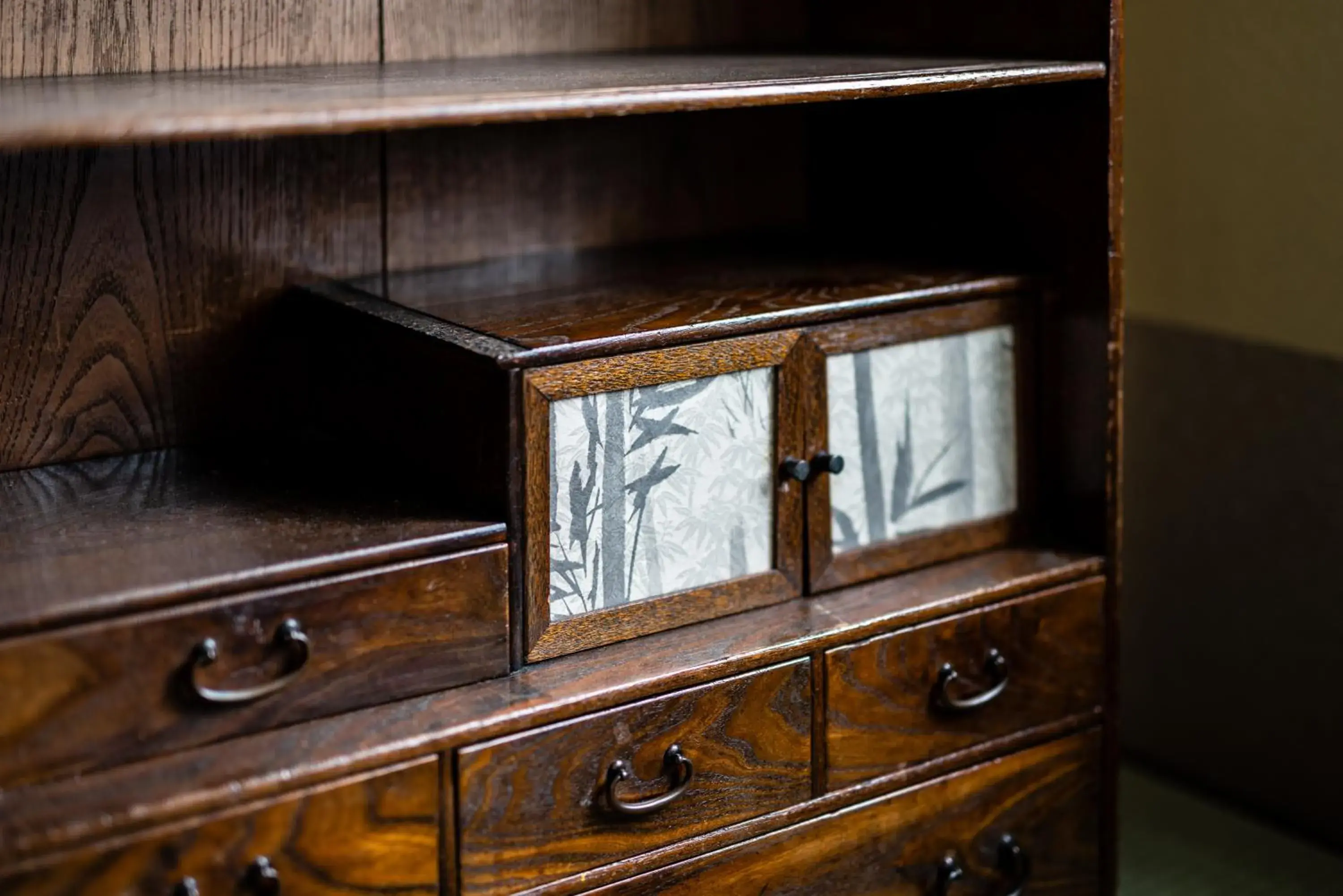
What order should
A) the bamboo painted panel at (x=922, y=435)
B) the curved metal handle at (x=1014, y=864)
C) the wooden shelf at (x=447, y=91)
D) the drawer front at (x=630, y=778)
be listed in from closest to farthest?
the wooden shelf at (x=447, y=91), the drawer front at (x=630, y=778), the bamboo painted panel at (x=922, y=435), the curved metal handle at (x=1014, y=864)

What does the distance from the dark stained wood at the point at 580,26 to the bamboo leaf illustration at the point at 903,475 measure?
0.54 m

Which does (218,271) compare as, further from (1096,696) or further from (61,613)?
(1096,696)

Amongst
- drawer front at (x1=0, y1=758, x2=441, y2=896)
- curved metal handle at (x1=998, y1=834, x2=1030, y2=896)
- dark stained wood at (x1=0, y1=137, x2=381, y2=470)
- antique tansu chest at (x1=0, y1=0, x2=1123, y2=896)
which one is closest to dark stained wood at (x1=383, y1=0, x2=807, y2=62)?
antique tansu chest at (x1=0, y1=0, x2=1123, y2=896)

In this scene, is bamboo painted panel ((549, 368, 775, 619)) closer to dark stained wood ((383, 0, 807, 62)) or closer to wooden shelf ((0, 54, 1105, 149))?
wooden shelf ((0, 54, 1105, 149))

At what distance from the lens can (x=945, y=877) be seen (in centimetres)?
170

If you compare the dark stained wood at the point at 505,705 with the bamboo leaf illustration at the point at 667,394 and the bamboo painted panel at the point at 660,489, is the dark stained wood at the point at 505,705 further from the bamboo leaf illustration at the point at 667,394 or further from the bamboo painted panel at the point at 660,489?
the bamboo leaf illustration at the point at 667,394

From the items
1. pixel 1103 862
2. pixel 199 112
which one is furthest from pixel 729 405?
pixel 1103 862

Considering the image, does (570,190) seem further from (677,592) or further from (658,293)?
(677,592)

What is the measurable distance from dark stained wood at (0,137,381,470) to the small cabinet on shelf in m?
0.07

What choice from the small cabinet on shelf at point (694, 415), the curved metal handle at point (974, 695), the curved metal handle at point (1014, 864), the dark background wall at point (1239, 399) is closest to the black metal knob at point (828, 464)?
the small cabinet on shelf at point (694, 415)

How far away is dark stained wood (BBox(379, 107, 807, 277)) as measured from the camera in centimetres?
172

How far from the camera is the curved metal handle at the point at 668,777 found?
144 cm

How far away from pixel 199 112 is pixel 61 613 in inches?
14.5

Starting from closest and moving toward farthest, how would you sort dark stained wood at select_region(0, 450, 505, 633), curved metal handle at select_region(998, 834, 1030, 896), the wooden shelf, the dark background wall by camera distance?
the wooden shelf
dark stained wood at select_region(0, 450, 505, 633)
curved metal handle at select_region(998, 834, 1030, 896)
the dark background wall
